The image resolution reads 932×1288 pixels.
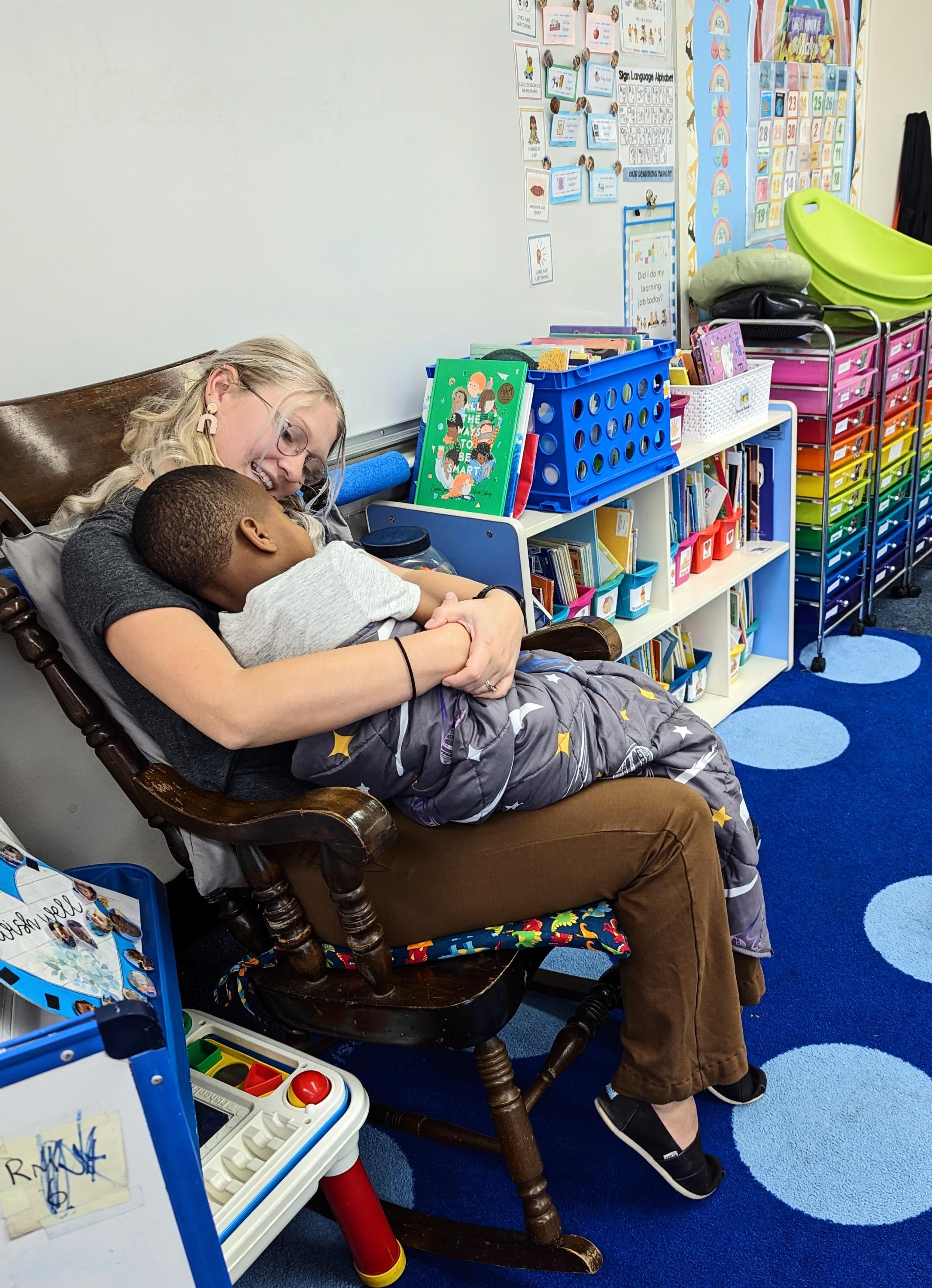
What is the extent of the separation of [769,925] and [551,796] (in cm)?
83

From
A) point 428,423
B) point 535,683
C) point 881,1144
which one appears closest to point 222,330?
point 428,423

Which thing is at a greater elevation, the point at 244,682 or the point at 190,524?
the point at 190,524

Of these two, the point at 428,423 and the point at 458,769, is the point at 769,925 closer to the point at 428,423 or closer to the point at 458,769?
the point at 458,769

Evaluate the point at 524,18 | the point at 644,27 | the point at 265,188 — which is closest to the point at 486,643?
the point at 265,188

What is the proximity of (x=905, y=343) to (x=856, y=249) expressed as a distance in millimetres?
585

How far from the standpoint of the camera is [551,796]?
118cm

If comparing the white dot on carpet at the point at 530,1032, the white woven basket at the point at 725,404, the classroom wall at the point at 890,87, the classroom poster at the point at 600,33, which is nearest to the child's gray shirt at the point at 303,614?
the white dot on carpet at the point at 530,1032

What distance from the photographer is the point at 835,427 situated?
2.61 meters

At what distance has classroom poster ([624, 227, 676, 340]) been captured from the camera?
2590mm

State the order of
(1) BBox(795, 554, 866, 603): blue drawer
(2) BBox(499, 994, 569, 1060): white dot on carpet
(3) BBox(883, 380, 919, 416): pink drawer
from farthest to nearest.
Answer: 1. (3) BBox(883, 380, 919, 416): pink drawer
2. (1) BBox(795, 554, 866, 603): blue drawer
3. (2) BBox(499, 994, 569, 1060): white dot on carpet

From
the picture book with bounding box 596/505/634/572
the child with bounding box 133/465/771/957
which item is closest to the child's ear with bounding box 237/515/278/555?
the child with bounding box 133/465/771/957

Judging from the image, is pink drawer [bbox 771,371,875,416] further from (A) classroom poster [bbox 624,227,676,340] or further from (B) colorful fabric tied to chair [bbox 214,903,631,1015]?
(B) colorful fabric tied to chair [bbox 214,903,631,1015]

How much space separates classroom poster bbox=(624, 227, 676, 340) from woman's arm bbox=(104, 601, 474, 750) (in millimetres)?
1800

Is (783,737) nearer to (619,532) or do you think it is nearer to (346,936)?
(619,532)
